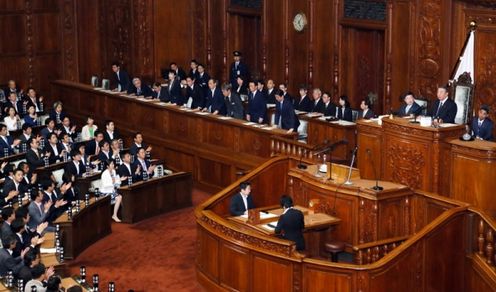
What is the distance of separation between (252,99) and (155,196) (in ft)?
9.50

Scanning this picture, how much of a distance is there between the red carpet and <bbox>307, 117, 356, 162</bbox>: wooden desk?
8.75 ft

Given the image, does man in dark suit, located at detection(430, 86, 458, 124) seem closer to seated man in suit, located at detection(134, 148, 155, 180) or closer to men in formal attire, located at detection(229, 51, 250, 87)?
seated man in suit, located at detection(134, 148, 155, 180)

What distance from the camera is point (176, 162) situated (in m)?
20.0

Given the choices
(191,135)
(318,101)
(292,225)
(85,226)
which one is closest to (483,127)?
(292,225)

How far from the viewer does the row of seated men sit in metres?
17.4

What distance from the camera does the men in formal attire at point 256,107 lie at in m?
19.0

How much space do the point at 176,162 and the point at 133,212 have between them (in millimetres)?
2936

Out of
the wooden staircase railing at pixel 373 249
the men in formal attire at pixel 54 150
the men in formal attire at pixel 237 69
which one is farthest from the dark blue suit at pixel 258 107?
the wooden staircase railing at pixel 373 249

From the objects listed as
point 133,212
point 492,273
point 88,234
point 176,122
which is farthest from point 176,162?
point 492,273

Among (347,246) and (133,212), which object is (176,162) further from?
(347,246)

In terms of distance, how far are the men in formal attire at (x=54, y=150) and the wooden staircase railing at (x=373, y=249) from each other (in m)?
7.37

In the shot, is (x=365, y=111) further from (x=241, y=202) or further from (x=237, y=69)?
(x=237, y=69)

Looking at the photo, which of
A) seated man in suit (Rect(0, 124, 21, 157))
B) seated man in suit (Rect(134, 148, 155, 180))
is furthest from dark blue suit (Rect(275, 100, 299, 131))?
seated man in suit (Rect(0, 124, 21, 157))

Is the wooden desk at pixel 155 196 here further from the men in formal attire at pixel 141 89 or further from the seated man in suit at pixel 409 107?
the seated man in suit at pixel 409 107
